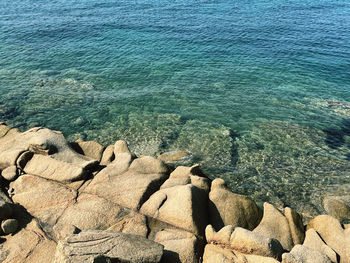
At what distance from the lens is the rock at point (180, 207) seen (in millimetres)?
15562

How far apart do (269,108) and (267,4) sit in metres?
59.7

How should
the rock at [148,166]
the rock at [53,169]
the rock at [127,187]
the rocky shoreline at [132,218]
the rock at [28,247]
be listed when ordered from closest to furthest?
the rocky shoreline at [132,218] < the rock at [28,247] < the rock at [127,187] < the rock at [53,169] < the rock at [148,166]

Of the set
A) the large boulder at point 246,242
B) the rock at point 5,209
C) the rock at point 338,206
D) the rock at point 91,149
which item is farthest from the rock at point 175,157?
the rock at point 5,209

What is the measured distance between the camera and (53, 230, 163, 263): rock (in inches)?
460

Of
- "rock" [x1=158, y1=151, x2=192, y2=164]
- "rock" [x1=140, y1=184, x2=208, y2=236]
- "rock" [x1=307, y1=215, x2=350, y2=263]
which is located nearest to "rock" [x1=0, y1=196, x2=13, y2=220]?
"rock" [x1=140, y1=184, x2=208, y2=236]

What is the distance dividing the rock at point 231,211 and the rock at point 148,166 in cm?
396

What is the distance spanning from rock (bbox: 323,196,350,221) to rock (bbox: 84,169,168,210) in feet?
41.4

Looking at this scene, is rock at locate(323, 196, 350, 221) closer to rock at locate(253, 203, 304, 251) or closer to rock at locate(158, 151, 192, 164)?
rock at locate(253, 203, 304, 251)

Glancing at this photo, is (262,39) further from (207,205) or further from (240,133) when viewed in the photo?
(207,205)

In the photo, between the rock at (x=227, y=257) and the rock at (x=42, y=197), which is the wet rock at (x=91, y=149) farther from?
the rock at (x=227, y=257)

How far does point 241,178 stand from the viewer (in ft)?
80.8

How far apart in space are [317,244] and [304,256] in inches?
108

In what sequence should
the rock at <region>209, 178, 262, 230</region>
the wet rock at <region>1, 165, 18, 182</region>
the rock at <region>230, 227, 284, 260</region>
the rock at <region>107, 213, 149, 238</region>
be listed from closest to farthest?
the rock at <region>230, 227, 284, 260</region> → the rock at <region>107, 213, 149, 238</region> → the rock at <region>209, 178, 262, 230</region> → the wet rock at <region>1, 165, 18, 182</region>

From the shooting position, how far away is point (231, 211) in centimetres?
1719
